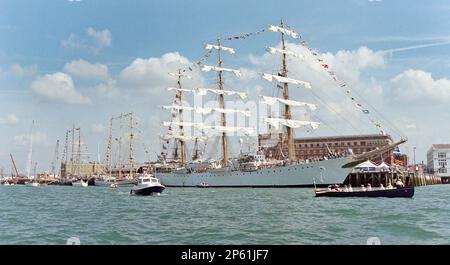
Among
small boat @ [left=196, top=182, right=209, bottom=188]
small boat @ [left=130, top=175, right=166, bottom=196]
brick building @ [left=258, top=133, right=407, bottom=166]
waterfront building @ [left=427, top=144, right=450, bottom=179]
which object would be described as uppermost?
brick building @ [left=258, top=133, right=407, bottom=166]

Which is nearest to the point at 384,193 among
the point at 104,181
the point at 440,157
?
the point at 440,157

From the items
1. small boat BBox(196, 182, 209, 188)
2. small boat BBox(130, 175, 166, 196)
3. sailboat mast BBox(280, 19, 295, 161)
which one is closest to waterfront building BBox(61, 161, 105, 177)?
small boat BBox(196, 182, 209, 188)

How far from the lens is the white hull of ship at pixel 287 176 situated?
53219 mm

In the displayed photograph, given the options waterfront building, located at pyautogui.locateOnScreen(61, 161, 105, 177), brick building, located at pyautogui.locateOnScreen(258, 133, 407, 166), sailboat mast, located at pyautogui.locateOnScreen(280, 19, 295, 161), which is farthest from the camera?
waterfront building, located at pyautogui.locateOnScreen(61, 161, 105, 177)

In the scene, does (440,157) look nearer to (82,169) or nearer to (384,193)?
(384,193)

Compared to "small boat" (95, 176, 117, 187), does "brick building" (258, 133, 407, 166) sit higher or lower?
higher

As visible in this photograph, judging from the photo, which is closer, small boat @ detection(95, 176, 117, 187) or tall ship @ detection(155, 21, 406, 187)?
tall ship @ detection(155, 21, 406, 187)

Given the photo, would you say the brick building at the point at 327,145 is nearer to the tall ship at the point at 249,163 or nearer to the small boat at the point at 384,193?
the tall ship at the point at 249,163

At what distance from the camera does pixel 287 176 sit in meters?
56.9

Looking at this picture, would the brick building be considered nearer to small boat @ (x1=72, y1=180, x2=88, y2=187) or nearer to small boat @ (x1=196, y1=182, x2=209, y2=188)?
small boat @ (x1=196, y1=182, x2=209, y2=188)

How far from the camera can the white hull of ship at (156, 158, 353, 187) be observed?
53.2 m

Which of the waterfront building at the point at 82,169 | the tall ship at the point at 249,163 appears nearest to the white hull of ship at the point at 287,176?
the tall ship at the point at 249,163
